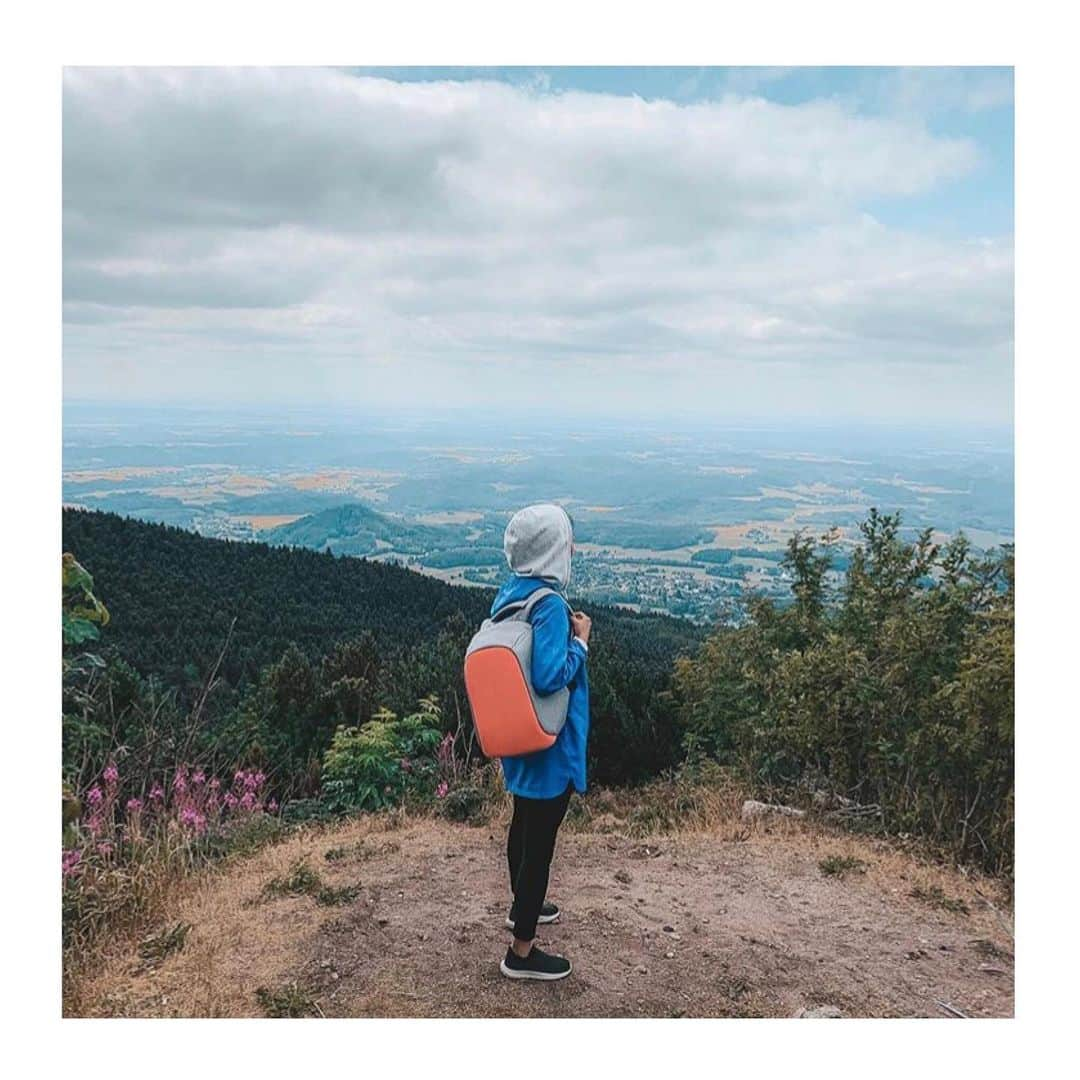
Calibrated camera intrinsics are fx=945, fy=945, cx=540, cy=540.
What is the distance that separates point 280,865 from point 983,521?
4.17 m

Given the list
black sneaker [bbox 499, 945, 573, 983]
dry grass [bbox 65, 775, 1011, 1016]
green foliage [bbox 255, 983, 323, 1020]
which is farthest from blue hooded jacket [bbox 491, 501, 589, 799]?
green foliage [bbox 255, 983, 323, 1020]

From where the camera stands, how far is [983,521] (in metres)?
5.38

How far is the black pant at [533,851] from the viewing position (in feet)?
9.43

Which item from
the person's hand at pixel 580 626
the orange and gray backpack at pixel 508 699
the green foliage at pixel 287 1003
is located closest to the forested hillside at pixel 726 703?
the green foliage at pixel 287 1003

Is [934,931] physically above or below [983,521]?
below

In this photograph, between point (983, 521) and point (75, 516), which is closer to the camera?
point (983, 521)

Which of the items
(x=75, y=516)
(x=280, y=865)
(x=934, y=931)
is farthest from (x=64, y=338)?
(x=75, y=516)

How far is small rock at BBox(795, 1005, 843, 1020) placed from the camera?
9.84 ft

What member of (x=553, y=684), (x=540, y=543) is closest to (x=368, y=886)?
(x=553, y=684)

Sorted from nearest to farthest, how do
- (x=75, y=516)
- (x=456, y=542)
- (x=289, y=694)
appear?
(x=289, y=694) → (x=456, y=542) → (x=75, y=516)

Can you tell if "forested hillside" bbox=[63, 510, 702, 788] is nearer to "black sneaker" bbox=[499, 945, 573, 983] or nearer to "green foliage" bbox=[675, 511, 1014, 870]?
"black sneaker" bbox=[499, 945, 573, 983]

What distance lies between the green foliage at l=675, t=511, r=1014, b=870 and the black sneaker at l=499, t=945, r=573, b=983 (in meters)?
2.36

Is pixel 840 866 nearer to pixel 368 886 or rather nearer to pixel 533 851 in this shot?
pixel 533 851
